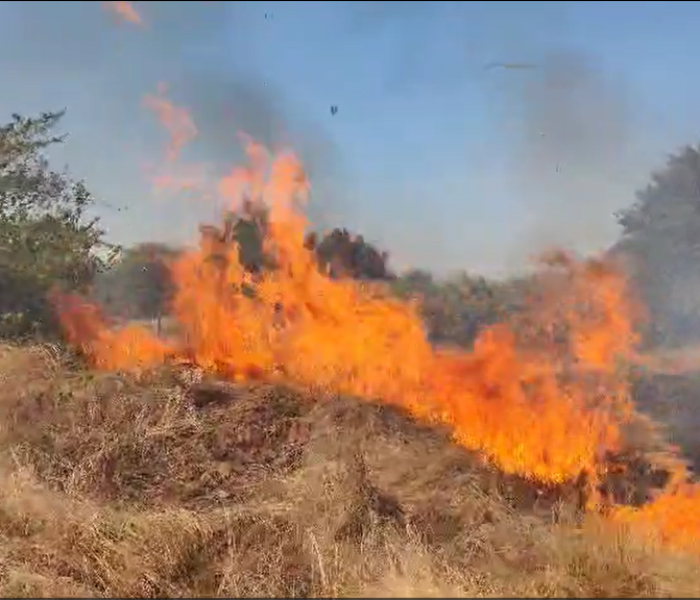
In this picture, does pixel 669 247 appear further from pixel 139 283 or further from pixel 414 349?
pixel 139 283

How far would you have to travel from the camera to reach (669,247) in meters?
15.5

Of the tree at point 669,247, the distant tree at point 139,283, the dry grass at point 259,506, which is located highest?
the tree at point 669,247

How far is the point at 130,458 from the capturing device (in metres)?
9.52

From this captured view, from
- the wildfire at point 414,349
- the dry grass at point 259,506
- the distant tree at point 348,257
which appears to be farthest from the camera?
the distant tree at point 348,257

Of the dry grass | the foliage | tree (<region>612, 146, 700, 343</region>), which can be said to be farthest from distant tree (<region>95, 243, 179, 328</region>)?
tree (<region>612, 146, 700, 343</region>)

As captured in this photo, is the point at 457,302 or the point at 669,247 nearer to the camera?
the point at 457,302

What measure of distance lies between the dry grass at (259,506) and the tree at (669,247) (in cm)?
563

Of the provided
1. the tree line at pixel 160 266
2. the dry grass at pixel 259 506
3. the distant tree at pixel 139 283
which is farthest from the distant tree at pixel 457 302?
the distant tree at pixel 139 283

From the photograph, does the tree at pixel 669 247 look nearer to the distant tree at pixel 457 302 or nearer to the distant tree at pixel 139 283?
the distant tree at pixel 457 302

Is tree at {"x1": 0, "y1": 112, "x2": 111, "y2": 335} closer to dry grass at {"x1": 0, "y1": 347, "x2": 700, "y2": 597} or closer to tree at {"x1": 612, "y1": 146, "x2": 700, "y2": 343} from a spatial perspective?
dry grass at {"x1": 0, "y1": 347, "x2": 700, "y2": 597}

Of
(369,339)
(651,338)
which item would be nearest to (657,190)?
(651,338)

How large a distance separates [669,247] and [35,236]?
38.4ft

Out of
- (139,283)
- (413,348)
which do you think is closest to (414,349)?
(413,348)

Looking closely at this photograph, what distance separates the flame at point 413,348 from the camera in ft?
33.3
